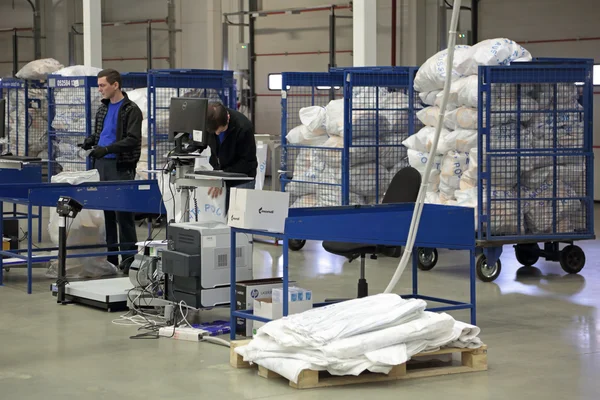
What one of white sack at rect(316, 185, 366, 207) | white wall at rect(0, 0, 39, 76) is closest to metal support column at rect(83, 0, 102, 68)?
white sack at rect(316, 185, 366, 207)

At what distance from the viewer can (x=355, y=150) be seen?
9273 mm

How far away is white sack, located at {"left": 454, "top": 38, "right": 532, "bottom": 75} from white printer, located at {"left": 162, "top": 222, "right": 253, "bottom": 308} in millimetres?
2946

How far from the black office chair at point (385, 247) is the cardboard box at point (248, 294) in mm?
578

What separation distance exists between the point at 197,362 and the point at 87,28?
8.10m

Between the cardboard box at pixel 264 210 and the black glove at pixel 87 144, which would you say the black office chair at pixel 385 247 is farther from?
the black glove at pixel 87 144

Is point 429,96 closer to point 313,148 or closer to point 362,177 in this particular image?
point 362,177

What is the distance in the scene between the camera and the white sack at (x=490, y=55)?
25.9ft

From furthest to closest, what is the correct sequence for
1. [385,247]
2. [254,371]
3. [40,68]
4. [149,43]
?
1. [149,43]
2. [40,68]
3. [385,247]
4. [254,371]

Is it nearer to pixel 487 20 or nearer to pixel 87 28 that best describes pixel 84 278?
pixel 87 28

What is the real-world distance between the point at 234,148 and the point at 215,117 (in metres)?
0.35

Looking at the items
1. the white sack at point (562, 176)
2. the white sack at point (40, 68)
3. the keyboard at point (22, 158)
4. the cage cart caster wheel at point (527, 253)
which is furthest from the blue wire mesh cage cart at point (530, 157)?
the white sack at point (40, 68)

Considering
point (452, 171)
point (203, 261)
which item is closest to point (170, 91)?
point (452, 171)

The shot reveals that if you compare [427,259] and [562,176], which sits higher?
[562,176]

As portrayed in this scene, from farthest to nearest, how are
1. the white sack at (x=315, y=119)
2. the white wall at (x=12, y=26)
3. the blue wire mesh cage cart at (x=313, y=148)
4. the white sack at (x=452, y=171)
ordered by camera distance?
the white wall at (x=12, y=26), the white sack at (x=315, y=119), the blue wire mesh cage cart at (x=313, y=148), the white sack at (x=452, y=171)
